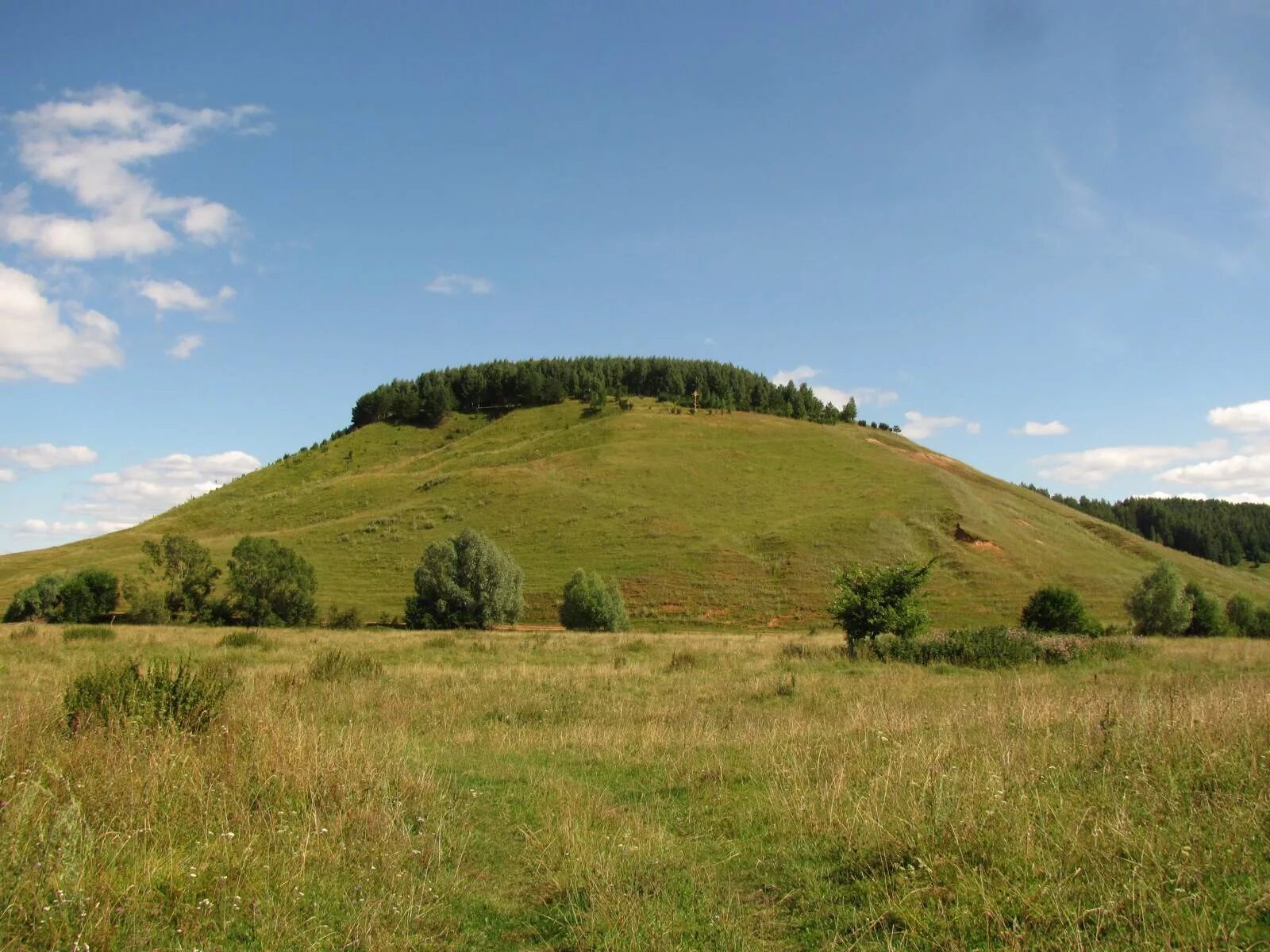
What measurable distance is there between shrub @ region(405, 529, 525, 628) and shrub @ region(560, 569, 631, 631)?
3.77 meters

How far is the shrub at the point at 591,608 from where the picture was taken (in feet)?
162

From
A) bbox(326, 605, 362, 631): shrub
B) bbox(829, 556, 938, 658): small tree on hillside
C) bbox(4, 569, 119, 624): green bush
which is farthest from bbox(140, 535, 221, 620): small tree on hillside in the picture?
bbox(829, 556, 938, 658): small tree on hillside

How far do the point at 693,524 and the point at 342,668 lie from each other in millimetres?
60032

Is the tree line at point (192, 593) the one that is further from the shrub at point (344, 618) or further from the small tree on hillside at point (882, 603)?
the small tree on hillside at point (882, 603)

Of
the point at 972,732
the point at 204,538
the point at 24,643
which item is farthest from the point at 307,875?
the point at 204,538

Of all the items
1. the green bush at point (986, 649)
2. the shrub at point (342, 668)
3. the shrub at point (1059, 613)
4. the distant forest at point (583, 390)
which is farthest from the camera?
the distant forest at point (583, 390)

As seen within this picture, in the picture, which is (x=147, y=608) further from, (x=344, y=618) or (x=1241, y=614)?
(x=1241, y=614)

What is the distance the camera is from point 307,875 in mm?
4793

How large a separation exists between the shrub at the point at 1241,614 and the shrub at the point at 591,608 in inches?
1628

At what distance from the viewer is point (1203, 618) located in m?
51.4

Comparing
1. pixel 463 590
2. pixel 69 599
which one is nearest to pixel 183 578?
pixel 69 599

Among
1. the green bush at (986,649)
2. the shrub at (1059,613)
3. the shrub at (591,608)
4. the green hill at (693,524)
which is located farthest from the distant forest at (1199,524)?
the green bush at (986,649)

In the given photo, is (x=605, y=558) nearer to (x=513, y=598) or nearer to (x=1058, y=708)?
(x=513, y=598)

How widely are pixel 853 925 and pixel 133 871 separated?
13.5ft
